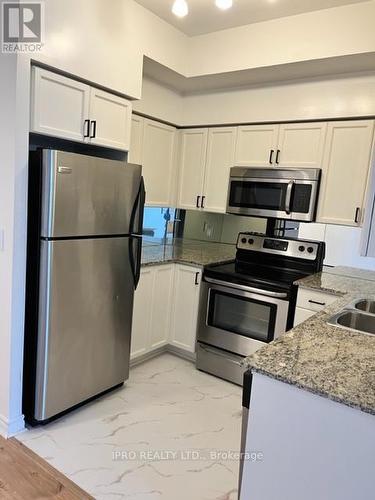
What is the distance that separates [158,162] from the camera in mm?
3420

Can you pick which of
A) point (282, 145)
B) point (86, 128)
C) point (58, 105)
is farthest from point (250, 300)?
point (58, 105)

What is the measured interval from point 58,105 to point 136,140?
104cm

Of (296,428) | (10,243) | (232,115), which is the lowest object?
(296,428)

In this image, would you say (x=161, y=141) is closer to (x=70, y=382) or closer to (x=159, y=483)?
(x=70, y=382)

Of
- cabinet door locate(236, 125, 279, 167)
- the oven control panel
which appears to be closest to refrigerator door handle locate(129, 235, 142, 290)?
the oven control panel

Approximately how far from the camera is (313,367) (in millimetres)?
1207

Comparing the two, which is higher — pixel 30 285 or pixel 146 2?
pixel 146 2

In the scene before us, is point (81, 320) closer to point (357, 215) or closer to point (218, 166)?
point (218, 166)

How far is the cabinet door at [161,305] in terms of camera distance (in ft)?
10.2

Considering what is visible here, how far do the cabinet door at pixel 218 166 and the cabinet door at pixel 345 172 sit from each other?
86cm

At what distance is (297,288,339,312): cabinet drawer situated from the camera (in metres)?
2.46

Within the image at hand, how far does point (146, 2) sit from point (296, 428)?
267cm

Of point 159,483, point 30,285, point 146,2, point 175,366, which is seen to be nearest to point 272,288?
point 175,366

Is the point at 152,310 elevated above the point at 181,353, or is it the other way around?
the point at 152,310
